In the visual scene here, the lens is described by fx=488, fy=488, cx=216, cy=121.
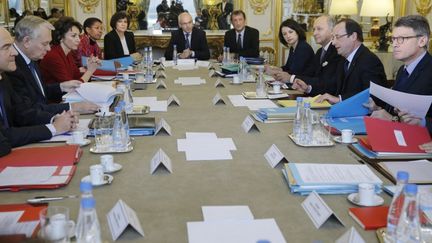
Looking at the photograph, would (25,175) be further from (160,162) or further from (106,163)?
(160,162)

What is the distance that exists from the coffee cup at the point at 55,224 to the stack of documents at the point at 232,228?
34 centimetres

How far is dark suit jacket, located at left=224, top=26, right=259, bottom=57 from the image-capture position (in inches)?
257

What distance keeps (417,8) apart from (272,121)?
529cm

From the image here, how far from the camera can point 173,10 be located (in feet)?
27.3

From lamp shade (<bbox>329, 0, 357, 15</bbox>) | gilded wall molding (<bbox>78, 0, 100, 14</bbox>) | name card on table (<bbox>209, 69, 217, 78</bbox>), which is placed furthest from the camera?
gilded wall molding (<bbox>78, 0, 100, 14</bbox>)

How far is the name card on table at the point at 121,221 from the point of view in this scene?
1369 millimetres

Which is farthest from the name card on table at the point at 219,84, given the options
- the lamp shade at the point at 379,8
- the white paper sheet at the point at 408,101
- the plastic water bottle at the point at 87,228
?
the lamp shade at the point at 379,8

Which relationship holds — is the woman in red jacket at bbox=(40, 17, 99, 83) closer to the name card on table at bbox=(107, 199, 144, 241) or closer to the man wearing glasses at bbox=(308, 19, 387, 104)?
the man wearing glasses at bbox=(308, 19, 387, 104)

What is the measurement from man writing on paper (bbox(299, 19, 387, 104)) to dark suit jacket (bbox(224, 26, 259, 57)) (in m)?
2.86

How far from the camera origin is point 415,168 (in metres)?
1.96

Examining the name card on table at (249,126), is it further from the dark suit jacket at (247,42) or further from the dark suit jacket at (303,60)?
the dark suit jacket at (247,42)

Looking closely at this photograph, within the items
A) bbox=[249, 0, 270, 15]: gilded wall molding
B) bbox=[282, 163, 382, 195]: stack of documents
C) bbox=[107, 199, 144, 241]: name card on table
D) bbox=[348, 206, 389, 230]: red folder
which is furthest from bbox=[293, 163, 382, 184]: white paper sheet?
bbox=[249, 0, 270, 15]: gilded wall molding

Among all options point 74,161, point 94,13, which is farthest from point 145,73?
point 94,13

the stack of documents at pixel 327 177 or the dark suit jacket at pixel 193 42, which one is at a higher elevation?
the dark suit jacket at pixel 193 42
